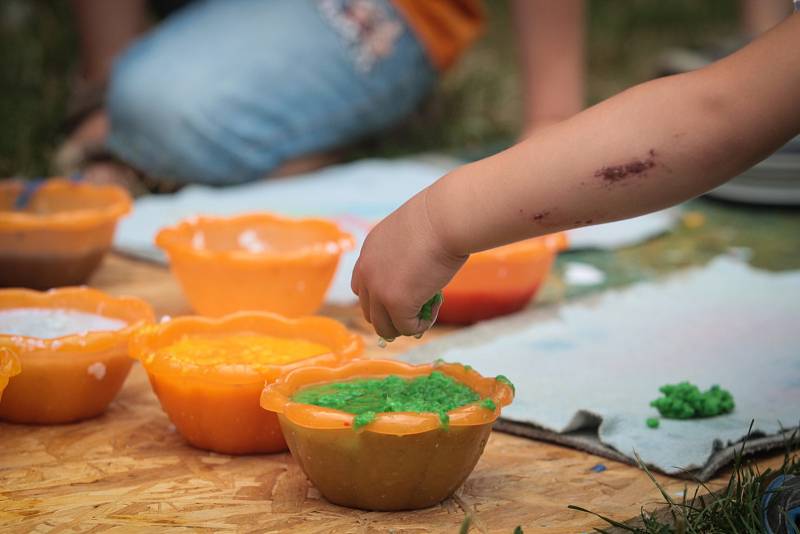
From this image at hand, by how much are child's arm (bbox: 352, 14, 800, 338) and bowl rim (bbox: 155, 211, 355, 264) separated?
0.55m

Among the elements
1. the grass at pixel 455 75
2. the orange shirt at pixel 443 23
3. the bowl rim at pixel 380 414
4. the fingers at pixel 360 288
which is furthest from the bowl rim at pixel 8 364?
the orange shirt at pixel 443 23

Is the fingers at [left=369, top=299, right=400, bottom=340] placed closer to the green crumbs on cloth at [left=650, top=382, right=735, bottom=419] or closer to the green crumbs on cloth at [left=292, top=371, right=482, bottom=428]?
the green crumbs on cloth at [left=292, top=371, right=482, bottom=428]

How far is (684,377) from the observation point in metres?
1.57

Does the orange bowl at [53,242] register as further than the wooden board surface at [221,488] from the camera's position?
Yes

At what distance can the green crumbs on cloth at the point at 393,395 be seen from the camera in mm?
1168

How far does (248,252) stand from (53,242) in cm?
36

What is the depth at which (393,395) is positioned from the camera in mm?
1212

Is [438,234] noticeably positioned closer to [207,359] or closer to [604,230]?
[207,359]

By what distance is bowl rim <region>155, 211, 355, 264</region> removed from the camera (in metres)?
1.66

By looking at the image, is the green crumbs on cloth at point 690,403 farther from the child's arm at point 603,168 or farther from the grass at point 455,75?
the grass at point 455,75

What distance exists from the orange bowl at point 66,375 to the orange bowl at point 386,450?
28 centimetres

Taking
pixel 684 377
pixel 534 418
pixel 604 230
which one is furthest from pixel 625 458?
pixel 604 230

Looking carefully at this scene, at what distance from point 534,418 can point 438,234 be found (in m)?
0.41

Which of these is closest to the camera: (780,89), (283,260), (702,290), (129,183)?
(780,89)
